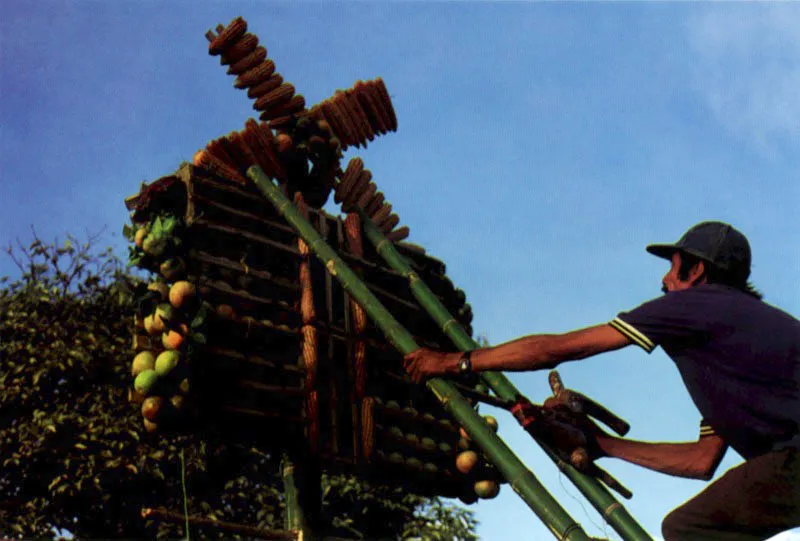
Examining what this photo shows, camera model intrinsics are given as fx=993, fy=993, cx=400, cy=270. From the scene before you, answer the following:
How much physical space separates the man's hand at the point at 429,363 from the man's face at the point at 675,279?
120cm

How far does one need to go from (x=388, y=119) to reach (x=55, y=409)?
30.9 ft

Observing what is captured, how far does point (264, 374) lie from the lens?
6461mm

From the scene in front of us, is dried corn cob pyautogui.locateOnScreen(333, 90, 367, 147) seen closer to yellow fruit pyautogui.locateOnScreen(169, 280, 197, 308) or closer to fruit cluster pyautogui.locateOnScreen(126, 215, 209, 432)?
fruit cluster pyautogui.locateOnScreen(126, 215, 209, 432)

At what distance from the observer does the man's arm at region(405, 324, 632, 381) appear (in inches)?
192

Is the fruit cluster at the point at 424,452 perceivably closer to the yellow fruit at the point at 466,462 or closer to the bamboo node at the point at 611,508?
the yellow fruit at the point at 466,462

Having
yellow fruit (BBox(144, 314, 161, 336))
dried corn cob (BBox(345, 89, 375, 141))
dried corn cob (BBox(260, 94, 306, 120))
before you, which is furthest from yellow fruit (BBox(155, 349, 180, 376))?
dried corn cob (BBox(345, 89, 375, 141))

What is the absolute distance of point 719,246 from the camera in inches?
199

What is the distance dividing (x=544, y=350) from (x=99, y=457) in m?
11.1

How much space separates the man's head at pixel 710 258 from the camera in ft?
16.6

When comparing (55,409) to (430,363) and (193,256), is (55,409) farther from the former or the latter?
(430,363)

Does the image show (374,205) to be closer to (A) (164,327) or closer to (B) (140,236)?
(B) (140,236)

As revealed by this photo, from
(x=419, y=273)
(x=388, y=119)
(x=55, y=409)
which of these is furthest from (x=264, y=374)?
(x=55, y=409)

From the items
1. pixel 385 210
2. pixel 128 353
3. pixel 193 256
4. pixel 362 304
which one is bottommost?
pixel 362 304

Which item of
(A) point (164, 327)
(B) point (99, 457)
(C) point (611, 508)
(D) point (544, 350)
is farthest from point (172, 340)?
(B) point (99, 457)
